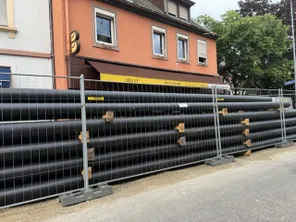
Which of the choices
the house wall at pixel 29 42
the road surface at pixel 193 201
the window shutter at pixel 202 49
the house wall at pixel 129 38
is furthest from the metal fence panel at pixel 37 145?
the window shutter at pixel 202 49

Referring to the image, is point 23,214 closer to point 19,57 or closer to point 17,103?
point 17,103

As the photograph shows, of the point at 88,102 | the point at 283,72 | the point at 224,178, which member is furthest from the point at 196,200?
the point at 283,72

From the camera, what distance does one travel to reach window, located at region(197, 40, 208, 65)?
64.2 feet

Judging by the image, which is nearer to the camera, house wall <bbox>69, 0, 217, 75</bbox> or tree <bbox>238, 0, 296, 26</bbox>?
Answer: house wall <bbox>69, 0, 217, 75</bbox>

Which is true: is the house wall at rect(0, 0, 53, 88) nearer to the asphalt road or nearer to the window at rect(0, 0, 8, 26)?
the window at rect(0, 0, 8, 26)

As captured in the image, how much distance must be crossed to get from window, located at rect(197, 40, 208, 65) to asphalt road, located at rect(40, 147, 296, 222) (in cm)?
1398

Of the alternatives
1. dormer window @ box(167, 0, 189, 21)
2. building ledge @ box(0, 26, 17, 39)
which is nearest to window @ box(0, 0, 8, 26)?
building ledge @ box(0, 26, 17, 39)

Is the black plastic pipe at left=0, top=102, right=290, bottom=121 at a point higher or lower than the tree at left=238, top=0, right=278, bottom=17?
lower

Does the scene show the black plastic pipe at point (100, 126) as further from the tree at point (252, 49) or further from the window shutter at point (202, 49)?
the tree at point (252, 49)

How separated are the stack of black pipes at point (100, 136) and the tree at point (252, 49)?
18.2 m

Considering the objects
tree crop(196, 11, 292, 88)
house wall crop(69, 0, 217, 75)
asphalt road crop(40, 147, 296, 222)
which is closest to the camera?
asphalt road crop(40, 147, 296, 222)

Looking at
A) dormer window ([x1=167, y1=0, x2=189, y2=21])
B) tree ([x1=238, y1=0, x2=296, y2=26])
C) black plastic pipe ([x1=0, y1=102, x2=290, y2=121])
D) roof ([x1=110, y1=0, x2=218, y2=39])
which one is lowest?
black plastic pipe ([x1=0, y1=102, x2=290, y2=121])

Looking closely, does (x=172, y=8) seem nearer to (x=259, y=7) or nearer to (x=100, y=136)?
(x=100, y=136)

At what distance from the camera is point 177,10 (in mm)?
19031
